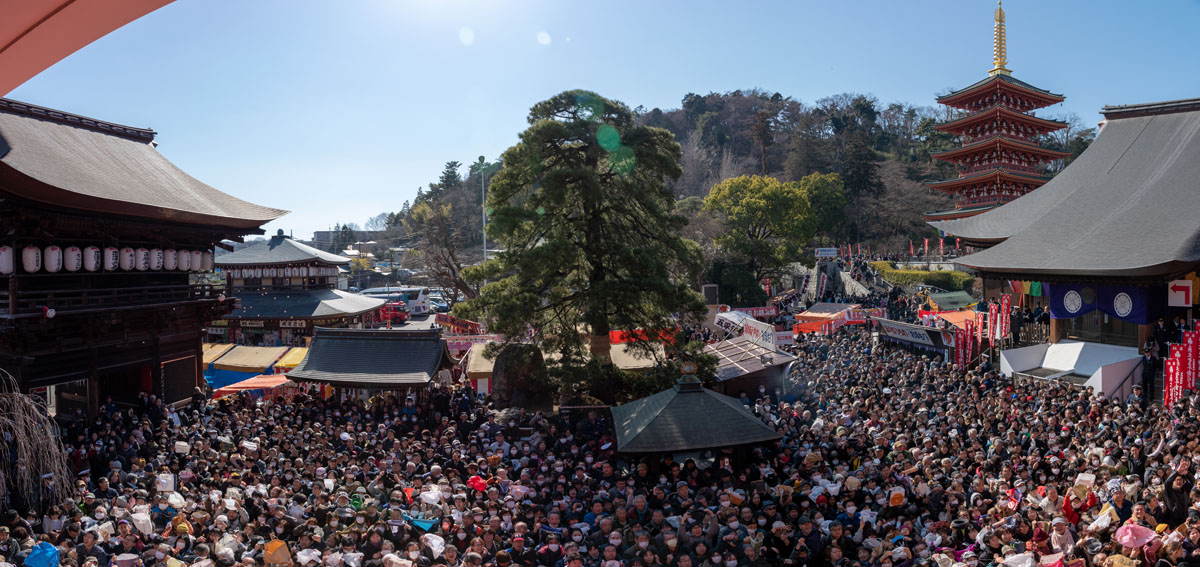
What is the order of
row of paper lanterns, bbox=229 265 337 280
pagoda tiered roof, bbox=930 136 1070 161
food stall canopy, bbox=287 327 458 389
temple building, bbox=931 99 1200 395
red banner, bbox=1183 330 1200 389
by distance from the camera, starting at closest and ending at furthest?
red banner, bbox=1183 330 1200 389
temple building, bbox=931 99 1200 395
food stall canopy, bbox=287 327 458 389
pagoda tiered roof, bbox=930 136 1070 161
row of paper lanterns, bbox=229 265 337 280

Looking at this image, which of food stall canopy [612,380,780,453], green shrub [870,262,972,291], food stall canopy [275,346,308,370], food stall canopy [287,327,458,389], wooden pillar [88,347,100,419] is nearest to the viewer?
food stall canopy [612,380,780,453]

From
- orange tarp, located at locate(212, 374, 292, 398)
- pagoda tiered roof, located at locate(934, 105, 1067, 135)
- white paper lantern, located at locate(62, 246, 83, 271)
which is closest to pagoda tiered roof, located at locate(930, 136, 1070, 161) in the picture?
pagoda tiered roof, located at locate(934, 105, 1067, 135)

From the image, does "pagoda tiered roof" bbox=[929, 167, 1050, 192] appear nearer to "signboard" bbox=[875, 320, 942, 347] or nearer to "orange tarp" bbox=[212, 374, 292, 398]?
"signboard" bbox=[875, 320, 942, 347]

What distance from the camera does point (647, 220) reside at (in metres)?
18.4

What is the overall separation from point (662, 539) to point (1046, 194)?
2163cm

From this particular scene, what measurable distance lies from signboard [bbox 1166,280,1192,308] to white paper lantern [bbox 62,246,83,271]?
83.9 feet

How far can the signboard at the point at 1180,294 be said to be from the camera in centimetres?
1638

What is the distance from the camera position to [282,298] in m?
35.3

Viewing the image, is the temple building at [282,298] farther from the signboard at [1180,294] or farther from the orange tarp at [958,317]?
the signboard at [1180,294]

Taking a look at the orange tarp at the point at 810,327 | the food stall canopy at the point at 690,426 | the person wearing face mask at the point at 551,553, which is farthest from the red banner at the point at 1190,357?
the person wearing face mask at the point at 551,553

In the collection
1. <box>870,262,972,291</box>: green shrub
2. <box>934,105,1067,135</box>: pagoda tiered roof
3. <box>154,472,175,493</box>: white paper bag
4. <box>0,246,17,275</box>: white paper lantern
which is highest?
<box>934,105,1067,135</box>: pagoda tiered roof

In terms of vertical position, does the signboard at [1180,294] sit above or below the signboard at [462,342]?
above

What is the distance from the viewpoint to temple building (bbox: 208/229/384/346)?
33.3 metres

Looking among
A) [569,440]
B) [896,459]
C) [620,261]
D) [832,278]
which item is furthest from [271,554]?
[832,278]
